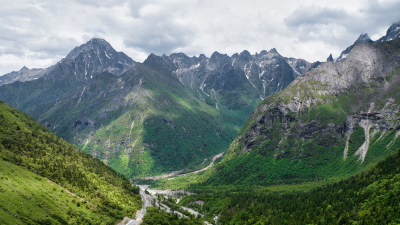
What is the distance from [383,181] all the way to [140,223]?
549 ft

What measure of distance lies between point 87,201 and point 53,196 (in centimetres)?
2414

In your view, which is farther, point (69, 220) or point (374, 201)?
point (374, 201)

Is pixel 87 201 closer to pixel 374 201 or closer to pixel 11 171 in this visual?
pixel 11 171

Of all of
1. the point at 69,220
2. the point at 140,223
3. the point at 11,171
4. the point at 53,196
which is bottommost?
the point at 140,223

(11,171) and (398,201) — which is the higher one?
(11,171)

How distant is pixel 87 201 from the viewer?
626 feet

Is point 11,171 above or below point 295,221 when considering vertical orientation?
above

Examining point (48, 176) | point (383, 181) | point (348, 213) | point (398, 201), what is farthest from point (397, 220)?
point (48, 176)

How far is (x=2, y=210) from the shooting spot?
134500 mm

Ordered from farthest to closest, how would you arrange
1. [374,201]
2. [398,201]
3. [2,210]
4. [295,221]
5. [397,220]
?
[295,221] → [374,201] → [398,201] → [397,220] → [2,210]

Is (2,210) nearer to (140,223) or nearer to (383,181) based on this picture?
(140,223)

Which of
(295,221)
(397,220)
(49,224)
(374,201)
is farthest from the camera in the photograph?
(295,221)

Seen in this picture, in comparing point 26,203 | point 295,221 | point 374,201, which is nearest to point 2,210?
point 26,203

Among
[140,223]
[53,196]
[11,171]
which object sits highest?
[11,171]
